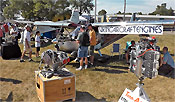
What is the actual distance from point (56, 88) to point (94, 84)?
1.70 meters

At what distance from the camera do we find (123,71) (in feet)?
20.0

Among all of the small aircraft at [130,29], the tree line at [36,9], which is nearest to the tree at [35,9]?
the tree line at [36,9]

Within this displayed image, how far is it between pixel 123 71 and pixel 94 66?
1.27 m

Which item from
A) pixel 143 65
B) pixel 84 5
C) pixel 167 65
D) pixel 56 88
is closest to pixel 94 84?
pixel 56 88

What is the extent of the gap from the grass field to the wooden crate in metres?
0.50

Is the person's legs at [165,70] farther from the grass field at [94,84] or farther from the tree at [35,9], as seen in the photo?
the tree at [35,9]

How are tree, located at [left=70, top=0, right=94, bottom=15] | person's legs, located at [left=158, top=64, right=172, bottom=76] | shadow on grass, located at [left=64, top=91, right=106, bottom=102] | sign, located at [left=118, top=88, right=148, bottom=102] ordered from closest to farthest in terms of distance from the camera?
sign, located at [left=118, top=88, right=148, bottom=102] < shadow on grass, located at [left=64, top=91, right=106, bottom=102] < person's legs, located at [left=158, top=64, right=172, bottom=76] < tree, located at [left=70, top=0, right=94, bottom=15]

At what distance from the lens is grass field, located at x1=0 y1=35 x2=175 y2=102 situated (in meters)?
4.10

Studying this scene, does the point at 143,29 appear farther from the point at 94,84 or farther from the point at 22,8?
the point at 22,8

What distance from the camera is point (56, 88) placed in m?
3.48

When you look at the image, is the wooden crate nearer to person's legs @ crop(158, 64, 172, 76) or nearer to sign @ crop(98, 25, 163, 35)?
sign @ crop(98, 25, 163, 35)

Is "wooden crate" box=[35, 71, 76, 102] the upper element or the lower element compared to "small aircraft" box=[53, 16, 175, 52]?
Result: lower

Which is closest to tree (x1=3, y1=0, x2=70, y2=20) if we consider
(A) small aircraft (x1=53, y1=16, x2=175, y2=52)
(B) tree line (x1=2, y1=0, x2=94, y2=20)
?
(B) tree line (x1=2, y1=0, x2=94, y2=20)

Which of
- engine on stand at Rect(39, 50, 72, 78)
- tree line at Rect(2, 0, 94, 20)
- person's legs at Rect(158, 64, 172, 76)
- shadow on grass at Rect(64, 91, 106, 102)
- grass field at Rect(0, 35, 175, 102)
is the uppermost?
tree line at Rect(2, 0, 94, 20)
